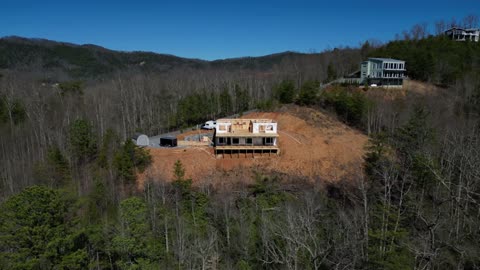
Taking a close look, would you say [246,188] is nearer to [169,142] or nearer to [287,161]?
[287,161]

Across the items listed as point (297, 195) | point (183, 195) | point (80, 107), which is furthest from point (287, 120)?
point (80, 107)

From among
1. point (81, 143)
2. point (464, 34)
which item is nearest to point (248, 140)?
point (81, 143)

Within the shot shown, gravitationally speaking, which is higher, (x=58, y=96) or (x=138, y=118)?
(x=58, y=96)

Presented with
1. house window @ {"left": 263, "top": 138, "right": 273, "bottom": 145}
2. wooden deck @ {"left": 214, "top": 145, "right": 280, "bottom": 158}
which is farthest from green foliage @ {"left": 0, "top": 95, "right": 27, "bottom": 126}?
house window @ {"left": 263, "top": 138, "right": 273, "bottom": 145}

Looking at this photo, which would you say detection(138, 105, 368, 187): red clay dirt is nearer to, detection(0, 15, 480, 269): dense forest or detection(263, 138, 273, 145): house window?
detection(0, 15, 480, 269): dense forest

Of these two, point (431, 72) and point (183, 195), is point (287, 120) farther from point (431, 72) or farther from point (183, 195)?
point (431, 72)

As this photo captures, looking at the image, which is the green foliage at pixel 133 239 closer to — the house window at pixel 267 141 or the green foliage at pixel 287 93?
the house window at pixel 267 141

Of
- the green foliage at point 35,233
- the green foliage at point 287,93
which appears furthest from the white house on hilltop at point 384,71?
the green foliage at point 35,233
